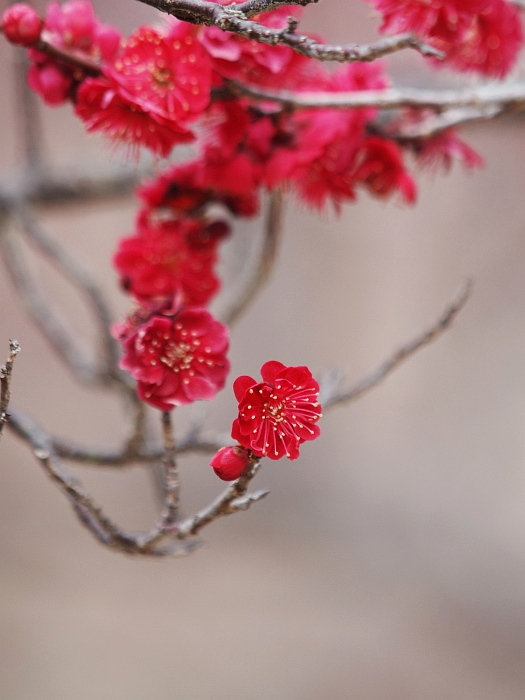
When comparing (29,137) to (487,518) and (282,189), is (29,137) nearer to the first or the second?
(282,189)

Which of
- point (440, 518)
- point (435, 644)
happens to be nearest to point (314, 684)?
point (435, 644)

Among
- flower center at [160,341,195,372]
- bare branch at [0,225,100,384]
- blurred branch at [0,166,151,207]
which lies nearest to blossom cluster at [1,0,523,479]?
flower center at [160,341,195,372]

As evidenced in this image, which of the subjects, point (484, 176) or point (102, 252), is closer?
point (484, 176)

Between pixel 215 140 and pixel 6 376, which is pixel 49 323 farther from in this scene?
pixel 6 376

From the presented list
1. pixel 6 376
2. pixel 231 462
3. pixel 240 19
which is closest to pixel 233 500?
pixel 231 462

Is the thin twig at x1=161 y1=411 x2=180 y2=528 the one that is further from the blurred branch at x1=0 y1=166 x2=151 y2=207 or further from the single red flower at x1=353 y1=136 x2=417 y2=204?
the blurred branch at x1=0 y1=166 x2=151 y2=207

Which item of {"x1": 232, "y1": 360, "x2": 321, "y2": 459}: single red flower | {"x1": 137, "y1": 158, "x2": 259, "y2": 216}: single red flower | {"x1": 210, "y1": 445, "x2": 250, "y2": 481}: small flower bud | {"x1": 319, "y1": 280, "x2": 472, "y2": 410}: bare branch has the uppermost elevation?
{"x1": 137, "y1": 158, "x2": 259, "y2": 216}: single red flower
